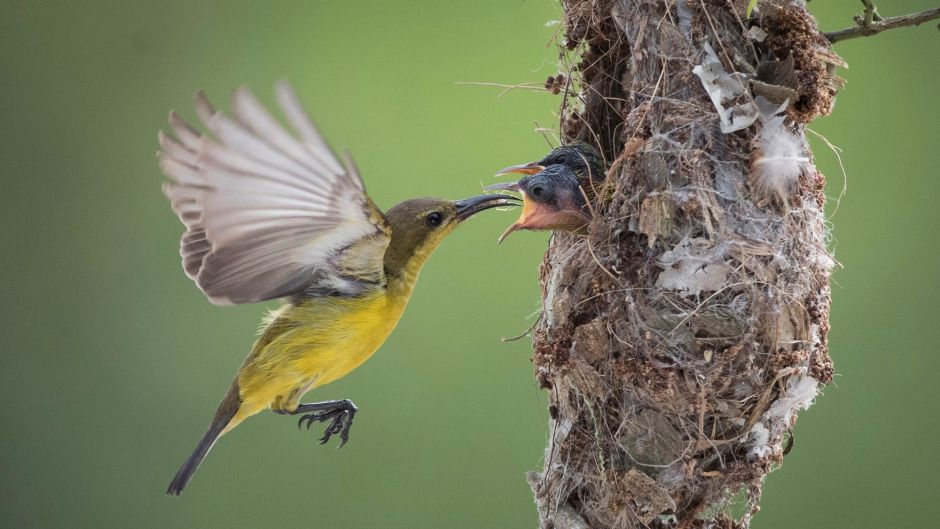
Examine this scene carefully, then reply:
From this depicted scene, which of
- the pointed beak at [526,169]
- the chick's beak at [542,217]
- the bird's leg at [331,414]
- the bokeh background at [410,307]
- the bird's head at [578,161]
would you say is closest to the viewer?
the chick's beak at [542,217]

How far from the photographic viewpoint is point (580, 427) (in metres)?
2.14

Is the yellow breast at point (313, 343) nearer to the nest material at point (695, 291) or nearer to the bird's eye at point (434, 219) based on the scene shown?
the bird's eye at point (434, 219)

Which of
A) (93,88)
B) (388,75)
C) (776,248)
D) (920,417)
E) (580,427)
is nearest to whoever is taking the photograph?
(776,248)

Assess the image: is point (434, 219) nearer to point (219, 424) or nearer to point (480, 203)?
point (480, 203)

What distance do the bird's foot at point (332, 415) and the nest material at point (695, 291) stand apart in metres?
0.73

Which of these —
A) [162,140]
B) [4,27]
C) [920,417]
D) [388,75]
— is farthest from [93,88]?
[920,417]

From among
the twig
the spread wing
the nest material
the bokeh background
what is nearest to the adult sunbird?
the spread wing

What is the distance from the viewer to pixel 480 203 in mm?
2203

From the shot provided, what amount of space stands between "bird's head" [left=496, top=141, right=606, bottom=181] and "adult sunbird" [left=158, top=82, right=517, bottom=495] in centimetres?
19

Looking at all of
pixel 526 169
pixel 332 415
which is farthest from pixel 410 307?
pixel 526 169

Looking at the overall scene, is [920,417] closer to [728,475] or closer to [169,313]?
[728,475]

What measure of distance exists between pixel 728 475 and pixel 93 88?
3.10 m

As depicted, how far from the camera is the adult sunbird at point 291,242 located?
184 centimetres

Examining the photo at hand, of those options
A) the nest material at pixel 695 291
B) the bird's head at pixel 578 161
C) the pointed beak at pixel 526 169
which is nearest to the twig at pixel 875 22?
the nest material at pixel 695 291
